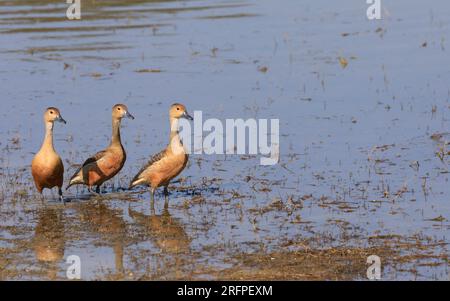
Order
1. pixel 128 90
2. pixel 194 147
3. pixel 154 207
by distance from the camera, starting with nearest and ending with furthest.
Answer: pixel 154 207 < pixel 194 147 < pixel 128 90

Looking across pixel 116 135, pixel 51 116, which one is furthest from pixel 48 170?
pixel 116 135

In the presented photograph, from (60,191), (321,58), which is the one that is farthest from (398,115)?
(60,191)

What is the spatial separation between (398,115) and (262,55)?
17.6 feet

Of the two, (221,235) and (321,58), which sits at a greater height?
(321,58)

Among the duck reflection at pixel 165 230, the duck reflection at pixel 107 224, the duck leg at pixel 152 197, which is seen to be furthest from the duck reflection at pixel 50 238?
the duck leg at pixel 152 197

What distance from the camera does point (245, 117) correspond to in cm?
1653

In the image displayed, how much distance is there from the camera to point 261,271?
9.57 metres

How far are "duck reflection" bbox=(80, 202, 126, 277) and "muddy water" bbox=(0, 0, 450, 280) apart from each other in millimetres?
31

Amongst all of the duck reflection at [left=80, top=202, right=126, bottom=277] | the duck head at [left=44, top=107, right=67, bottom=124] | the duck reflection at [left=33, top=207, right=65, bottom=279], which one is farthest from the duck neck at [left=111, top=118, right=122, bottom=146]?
the duck reflection at [left=33, top=207, right=65, bottom=279]

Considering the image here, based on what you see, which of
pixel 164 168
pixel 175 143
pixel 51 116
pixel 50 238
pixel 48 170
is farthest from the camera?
pixel 51 116

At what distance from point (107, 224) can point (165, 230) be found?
2.20 ft

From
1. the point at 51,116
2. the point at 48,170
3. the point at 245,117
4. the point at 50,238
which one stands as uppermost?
the point at 245,117

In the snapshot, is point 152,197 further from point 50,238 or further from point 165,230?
point 50,238

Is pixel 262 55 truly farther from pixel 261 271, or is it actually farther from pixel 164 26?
pixel 261 271
